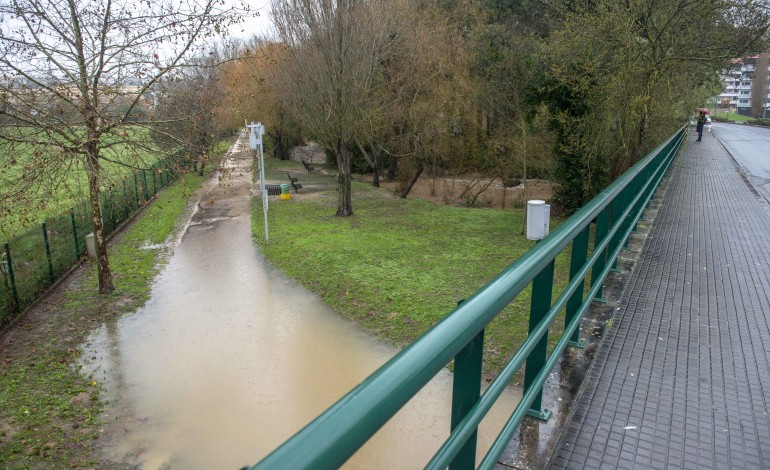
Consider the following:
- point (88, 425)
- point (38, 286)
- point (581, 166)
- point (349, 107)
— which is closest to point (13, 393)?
point (88, 425)

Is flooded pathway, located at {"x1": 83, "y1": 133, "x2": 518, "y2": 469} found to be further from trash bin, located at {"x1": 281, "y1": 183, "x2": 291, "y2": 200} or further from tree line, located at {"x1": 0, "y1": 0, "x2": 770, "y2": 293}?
trash bin, located at {"x1": 281, "y1": 183, "x2": 291, "y2": 200}

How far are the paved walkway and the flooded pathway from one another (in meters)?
2.45

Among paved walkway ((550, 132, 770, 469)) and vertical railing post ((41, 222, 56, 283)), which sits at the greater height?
paved walkway ((550, 132, 770, 469))

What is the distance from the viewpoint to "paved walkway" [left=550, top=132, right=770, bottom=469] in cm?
291

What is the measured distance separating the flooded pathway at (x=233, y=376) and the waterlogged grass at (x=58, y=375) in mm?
279

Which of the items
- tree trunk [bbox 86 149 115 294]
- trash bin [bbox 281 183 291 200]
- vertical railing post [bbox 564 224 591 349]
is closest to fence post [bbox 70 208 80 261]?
tree trunk [bbox 86 149 115 294]

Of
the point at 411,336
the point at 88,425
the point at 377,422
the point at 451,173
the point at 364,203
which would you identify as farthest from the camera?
the point at 451,173

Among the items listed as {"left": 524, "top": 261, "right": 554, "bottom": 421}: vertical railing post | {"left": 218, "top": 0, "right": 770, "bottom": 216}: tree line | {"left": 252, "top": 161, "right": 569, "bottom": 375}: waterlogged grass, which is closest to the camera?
{"left": 524, "top": 261, "right": 554, "bottom": 421}: vertical railing post

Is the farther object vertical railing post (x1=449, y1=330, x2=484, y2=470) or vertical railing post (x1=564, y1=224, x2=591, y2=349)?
vertical railing post (x1=564, y1=224, x2=591, y2=349)

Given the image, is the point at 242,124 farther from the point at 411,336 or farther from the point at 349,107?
the point at 411,336

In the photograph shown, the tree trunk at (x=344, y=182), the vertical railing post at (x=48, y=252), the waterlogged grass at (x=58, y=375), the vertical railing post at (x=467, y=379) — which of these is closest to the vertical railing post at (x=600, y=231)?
the vertical railing post at (x=467, y=379)

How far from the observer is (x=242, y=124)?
39938 mm

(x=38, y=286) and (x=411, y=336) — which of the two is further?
(x=38, y=286)

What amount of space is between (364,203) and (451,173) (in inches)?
191
